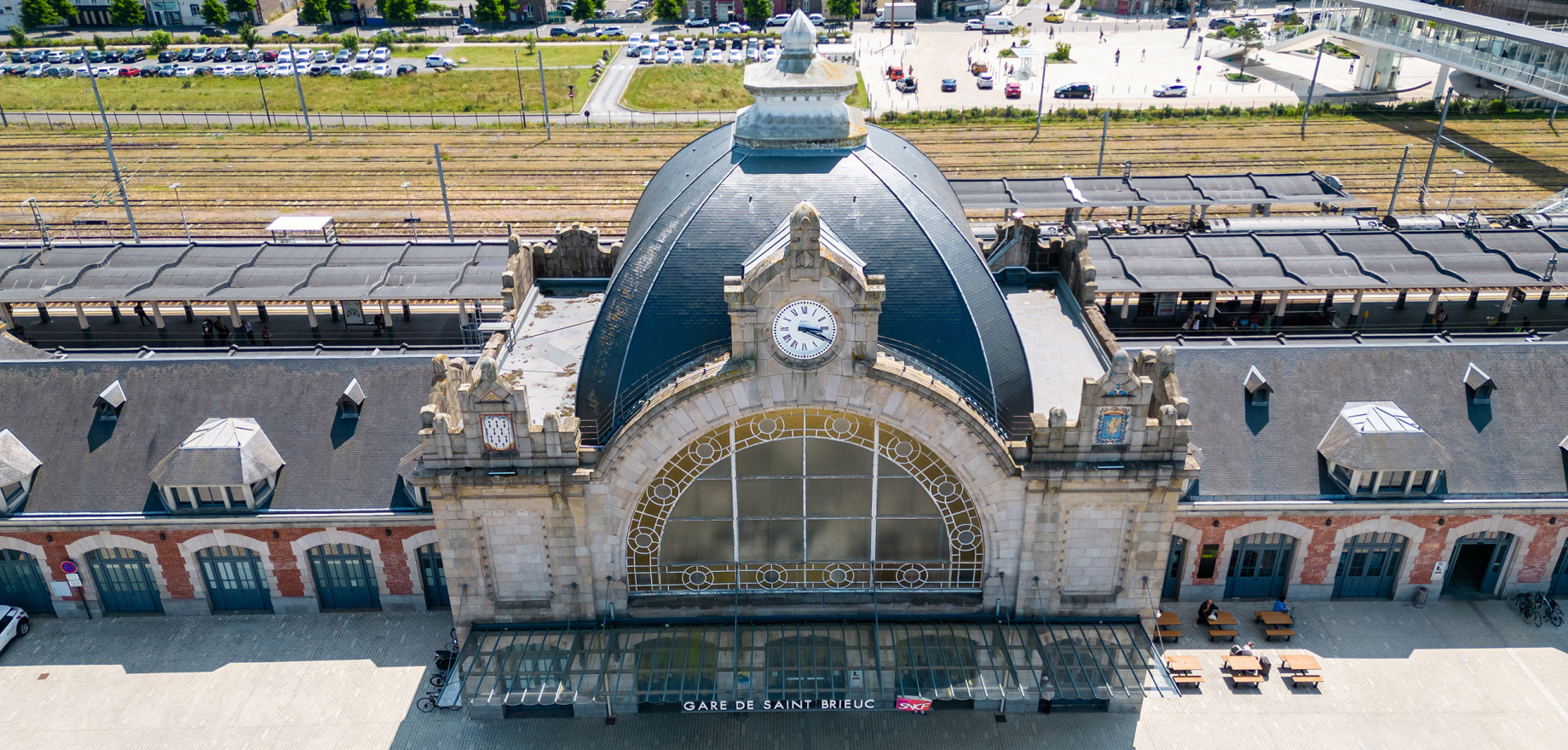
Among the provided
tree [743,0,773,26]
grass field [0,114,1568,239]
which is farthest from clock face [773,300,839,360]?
tree [743,0,773,26]

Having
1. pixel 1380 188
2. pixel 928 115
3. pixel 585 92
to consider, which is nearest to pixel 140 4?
pixel 585 92

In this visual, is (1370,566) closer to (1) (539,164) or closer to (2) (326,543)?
(2) (326,543)

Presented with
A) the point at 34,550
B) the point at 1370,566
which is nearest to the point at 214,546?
the point at 34,550

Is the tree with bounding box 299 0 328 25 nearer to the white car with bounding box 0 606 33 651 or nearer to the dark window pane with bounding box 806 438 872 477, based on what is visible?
the white car with bounding box 0 606 33 651

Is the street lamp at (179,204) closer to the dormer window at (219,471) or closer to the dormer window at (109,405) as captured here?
the dormer window at (109,405)

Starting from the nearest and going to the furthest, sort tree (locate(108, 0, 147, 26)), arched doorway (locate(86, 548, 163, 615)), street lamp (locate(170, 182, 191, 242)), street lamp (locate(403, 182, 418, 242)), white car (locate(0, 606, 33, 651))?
white car (locate(0, 606, 33, 651))
arched doorway (locate(86, 548, 163, 615))
street lamp (locate(403, 182, 418, 242))
street lamp (locate(170, 182, 191, 242))
tree (locate(108, 0, 147, 26))

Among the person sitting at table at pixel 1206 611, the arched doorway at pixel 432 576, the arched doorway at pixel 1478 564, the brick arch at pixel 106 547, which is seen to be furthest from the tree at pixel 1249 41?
the brick arch at pixel 106 547
